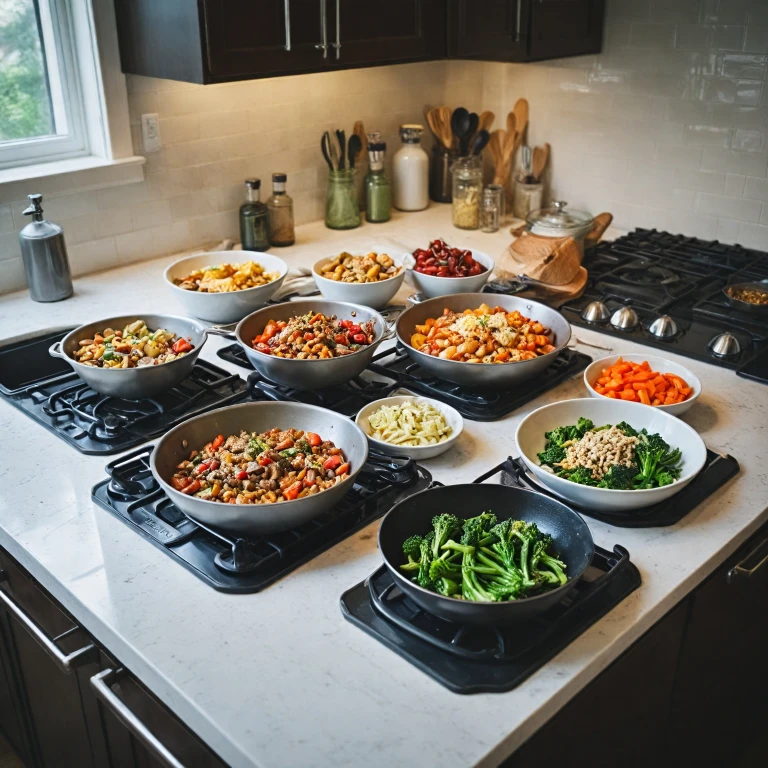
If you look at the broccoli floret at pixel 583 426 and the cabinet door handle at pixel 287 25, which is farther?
the cabinet door handle at pixel 287 25

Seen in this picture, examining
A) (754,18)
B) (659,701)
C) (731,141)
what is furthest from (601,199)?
(659,701)

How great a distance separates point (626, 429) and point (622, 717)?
20.5 inches

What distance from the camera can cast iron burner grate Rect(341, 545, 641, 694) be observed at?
3.92 feet

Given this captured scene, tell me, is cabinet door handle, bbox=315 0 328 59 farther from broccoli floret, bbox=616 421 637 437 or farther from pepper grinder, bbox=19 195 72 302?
broccoli floret, bbox=616 421 637 437

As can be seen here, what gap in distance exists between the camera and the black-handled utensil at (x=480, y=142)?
10.1ft

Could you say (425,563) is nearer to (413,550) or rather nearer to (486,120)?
(413,550)

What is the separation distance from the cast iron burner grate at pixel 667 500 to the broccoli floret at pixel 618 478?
5cm

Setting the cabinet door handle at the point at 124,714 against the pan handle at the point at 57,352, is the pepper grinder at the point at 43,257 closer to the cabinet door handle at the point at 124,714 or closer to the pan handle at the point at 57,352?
the pan handle at the point at 57,352

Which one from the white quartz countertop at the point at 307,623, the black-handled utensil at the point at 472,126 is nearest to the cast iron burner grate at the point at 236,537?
Result: the white quartz countertop at the point at 307,623

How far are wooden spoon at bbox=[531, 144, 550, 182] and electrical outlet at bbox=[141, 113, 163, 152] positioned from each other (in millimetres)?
1332

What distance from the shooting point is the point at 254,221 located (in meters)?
2.78

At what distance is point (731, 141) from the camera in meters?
2.71

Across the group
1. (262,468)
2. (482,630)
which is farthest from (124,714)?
(482,630)

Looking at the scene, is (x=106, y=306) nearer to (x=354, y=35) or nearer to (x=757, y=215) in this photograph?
(x=354, y=35)
